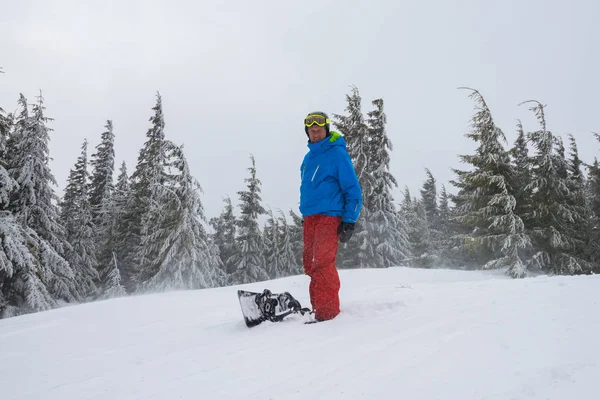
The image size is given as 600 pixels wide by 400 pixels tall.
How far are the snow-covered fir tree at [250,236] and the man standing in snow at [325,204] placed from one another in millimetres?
24728

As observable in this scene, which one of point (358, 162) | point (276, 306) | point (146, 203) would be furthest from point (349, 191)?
Answer: point (146, 203)

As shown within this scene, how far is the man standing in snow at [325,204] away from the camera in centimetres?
373

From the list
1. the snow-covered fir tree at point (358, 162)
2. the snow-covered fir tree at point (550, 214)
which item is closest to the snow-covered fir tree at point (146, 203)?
the snow-covered fir tree at point (358, 162)

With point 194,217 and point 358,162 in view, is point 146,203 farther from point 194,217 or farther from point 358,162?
point 358,162

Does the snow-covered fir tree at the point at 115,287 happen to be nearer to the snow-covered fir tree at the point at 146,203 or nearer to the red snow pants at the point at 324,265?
the snow-covered fir tree at the point at 146,203

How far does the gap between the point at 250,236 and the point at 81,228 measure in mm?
12406

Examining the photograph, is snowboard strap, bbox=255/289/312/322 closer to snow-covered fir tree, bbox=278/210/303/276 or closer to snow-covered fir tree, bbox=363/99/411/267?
snow-covered fir tree, bbox=363/99/411/267

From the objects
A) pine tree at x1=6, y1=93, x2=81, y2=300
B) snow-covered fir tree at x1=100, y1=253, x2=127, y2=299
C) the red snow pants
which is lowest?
snow-covered fir tree at x1=100, y1=253, x2=127, y2=299

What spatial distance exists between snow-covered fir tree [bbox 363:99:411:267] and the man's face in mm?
18927

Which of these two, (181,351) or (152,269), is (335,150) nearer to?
(181,351)

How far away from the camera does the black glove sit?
380 cm

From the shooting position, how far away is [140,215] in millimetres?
23094

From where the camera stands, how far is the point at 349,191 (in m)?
3.92

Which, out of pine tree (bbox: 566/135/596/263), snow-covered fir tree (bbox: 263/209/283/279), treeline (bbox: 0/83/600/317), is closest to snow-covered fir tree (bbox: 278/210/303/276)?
snow-covered fir tree (bbox: 263/209/283/279)
